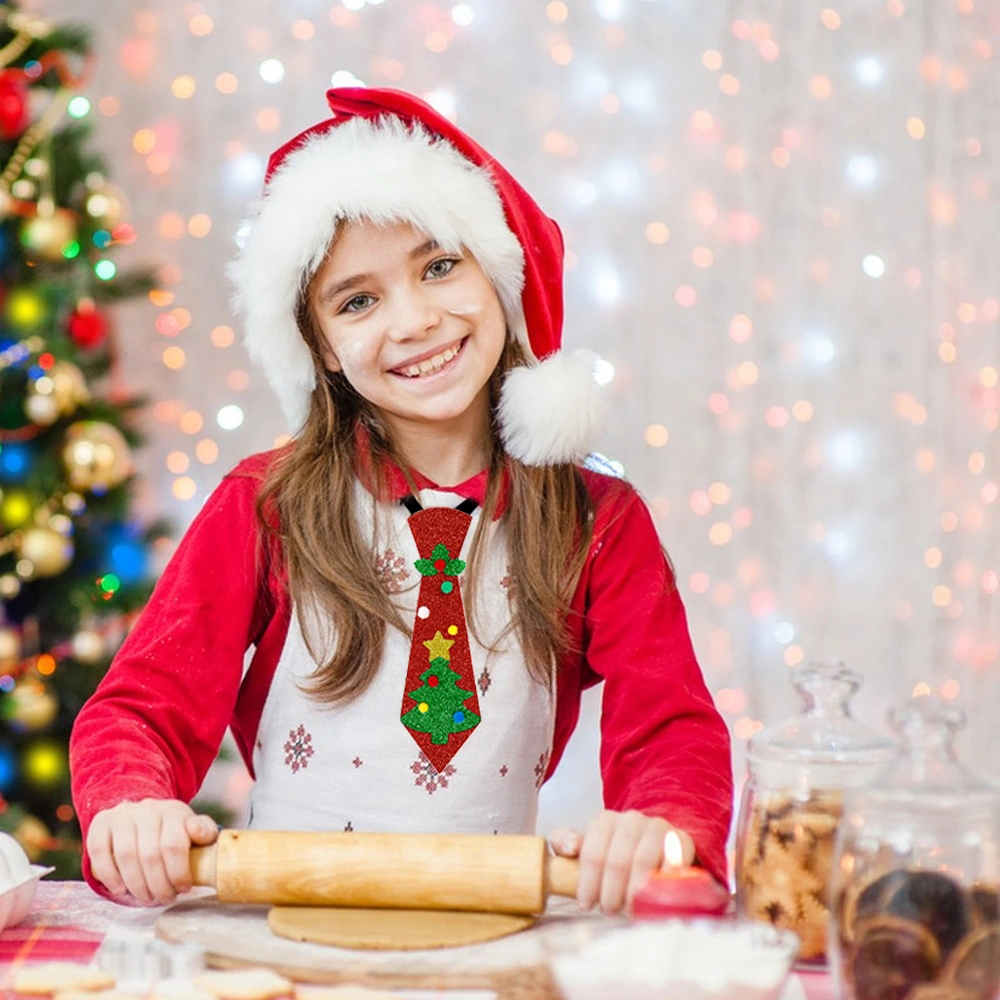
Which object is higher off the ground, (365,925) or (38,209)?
(38,209)

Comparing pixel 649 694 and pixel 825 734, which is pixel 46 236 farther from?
pixel 825 734

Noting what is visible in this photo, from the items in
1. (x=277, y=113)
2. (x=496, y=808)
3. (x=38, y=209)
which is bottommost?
(x=496, y=808)

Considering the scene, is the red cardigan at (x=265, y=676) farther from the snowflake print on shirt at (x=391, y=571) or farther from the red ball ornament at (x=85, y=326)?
the red ball ornament at (x=85, y=326)

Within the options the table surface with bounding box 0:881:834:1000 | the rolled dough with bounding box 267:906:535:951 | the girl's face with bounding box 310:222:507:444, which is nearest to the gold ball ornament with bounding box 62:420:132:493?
the girl's face with bounding box 310:222:507:444

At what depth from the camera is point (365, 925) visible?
901 millimetres

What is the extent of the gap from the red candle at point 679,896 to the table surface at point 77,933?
0.07 meters

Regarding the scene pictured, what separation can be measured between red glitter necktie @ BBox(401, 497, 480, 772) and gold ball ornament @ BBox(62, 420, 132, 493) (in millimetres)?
1006

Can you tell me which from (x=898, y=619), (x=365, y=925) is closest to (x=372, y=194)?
(x=365, y=925)

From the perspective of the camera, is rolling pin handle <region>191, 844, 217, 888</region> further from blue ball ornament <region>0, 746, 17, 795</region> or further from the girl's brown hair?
blue ball ornament <region>0, 746, 17, 795</region>

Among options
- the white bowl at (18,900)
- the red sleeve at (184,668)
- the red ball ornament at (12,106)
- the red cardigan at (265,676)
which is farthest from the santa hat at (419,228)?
the red ball ornament at (12,106)

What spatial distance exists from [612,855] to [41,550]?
4.98ft

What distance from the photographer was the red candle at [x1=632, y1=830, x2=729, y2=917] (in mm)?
784

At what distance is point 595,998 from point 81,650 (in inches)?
71.2

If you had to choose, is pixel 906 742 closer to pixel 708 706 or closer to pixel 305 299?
pixel 708 706
